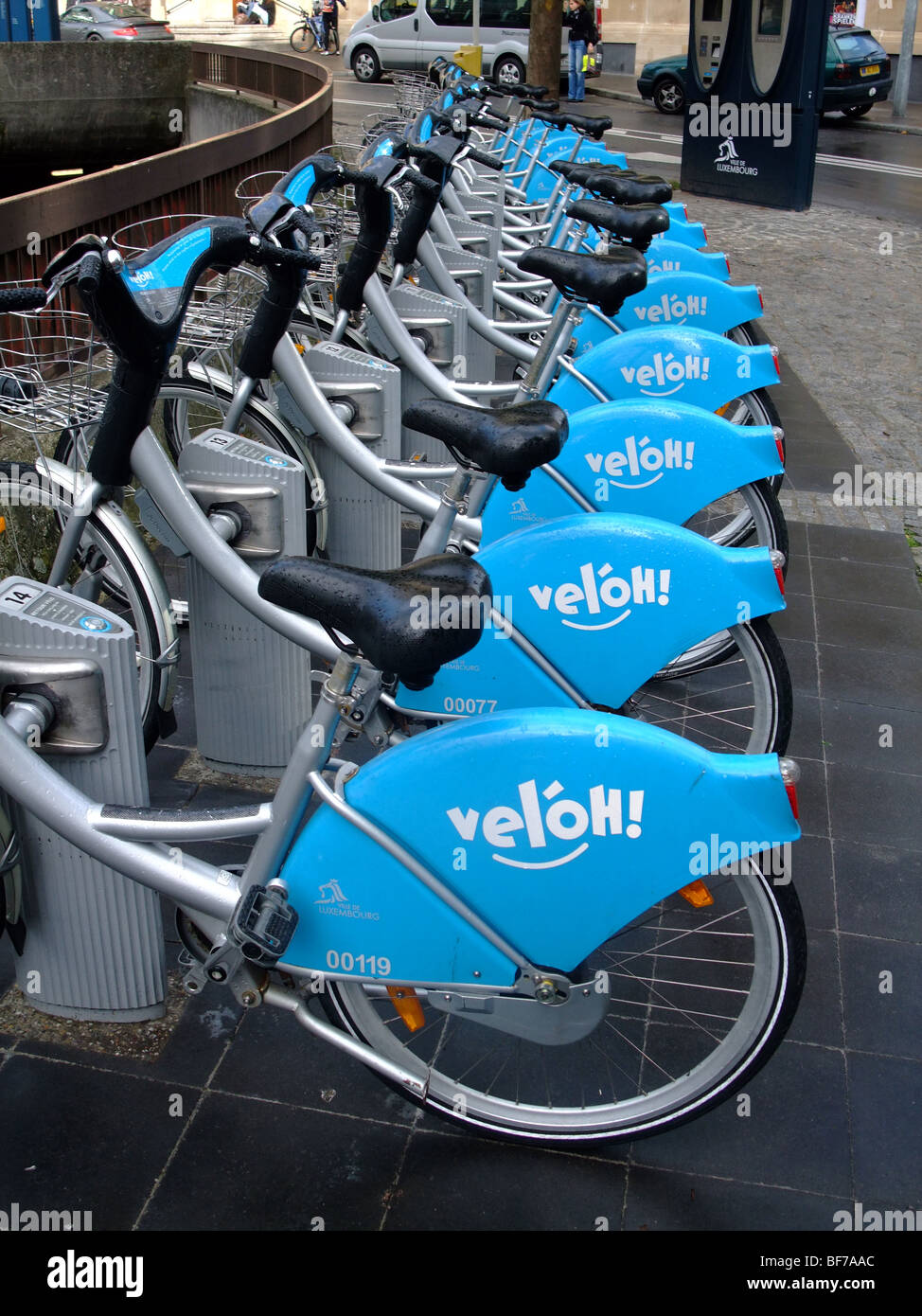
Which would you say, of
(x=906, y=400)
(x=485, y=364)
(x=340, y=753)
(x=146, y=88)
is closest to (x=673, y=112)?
(x=146, y=88)

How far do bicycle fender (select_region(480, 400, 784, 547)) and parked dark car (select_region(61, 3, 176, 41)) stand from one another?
2402 centimetres

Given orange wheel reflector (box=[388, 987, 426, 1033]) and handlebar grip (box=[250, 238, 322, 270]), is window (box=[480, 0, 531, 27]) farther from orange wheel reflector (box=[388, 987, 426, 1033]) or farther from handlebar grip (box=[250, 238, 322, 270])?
orange wheel reflector (box=[388, 987, 426, 1033])

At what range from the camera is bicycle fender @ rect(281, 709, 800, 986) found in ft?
6.80

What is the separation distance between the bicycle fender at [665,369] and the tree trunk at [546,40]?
11.5 m

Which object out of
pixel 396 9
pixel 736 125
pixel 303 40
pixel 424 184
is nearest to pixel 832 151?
pixel 736 125

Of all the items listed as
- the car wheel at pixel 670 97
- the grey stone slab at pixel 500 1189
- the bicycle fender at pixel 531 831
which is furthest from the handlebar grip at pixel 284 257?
the car wheel at pixel 670 97

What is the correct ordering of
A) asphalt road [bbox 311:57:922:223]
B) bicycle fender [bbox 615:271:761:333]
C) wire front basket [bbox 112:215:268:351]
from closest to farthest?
wire front basket [bbox 112:215:268:351], bicycle fender [bbox 615:271:761:333], asphalt road [bbox 311:57:922:223]

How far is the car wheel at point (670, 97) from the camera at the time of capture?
22356 mm

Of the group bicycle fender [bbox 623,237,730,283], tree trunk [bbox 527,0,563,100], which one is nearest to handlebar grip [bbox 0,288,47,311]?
bicycle fender [bbox 623,237,730,283]

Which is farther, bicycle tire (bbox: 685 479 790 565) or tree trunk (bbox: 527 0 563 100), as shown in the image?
tree trunk (bbox: 527 0 563 100)

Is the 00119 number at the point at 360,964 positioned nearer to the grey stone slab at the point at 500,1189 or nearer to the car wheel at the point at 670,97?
the grey stone slab at the point at 500,1189

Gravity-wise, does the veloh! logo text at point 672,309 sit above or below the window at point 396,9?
below

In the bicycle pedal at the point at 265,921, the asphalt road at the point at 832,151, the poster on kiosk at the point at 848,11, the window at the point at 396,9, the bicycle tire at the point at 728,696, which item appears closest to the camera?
the bicycle pedal at the point at 265,921
